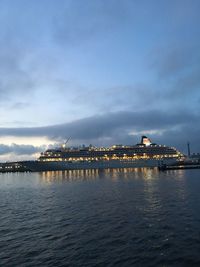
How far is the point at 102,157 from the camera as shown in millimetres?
140875

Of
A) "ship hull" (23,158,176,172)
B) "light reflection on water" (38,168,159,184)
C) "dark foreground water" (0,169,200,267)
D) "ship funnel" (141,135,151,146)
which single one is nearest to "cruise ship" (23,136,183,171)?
"ship hull" (23,158,176,172)

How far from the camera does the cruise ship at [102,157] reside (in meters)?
137

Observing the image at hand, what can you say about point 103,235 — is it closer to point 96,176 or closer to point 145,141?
point 96,176

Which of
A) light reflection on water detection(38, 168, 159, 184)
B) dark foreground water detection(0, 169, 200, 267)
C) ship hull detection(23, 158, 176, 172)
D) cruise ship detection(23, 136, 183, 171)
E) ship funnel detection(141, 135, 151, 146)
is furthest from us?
ship funnel detection(141, 135, 151, 146)

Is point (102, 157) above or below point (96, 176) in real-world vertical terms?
above

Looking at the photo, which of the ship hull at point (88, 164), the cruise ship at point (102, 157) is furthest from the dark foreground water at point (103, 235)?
the cruise ship at point (102, 157)

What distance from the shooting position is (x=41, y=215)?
87.8 feet

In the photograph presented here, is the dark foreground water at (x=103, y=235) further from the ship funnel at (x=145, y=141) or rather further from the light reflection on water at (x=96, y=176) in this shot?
the ship funnel at (x=145, y=141)

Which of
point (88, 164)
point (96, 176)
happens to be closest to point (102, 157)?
point (88, 164)

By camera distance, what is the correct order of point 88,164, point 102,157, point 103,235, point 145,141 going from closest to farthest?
point 103,235 < point 88,164 < point 102,157 < point 145,141

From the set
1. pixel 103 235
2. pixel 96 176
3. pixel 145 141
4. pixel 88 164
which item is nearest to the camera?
pixel 103 235

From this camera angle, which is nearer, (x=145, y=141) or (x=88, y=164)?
(x=88, y=164)

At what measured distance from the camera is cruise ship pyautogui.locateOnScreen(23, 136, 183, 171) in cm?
13725

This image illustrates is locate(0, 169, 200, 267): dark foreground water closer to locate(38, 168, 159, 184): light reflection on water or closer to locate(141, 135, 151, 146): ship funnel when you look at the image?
locate(38, 168, 159, 184): light reflection on water
